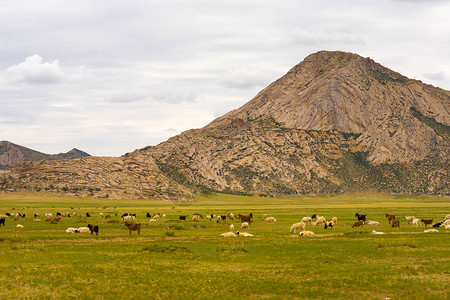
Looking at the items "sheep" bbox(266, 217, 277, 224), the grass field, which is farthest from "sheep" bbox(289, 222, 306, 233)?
"sheep" bbox(266, 217, 277, 224)

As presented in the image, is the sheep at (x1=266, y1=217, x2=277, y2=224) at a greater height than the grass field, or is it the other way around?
the grass field

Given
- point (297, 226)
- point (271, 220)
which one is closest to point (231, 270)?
point (297, 226)

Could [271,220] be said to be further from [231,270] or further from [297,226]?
[231,270]

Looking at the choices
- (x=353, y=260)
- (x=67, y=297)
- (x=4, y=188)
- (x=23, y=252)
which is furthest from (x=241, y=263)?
(x=4, y=188)

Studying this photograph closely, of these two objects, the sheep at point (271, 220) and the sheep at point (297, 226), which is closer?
the sheep at point (297, 226)

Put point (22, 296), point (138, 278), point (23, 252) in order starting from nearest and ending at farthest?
1. point (22, 296)
2. point (138, 278)
3. point (23, 252)

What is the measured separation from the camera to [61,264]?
86.4 feet

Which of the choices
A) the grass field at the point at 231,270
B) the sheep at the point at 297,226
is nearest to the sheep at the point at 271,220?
the sheep at the point at 297,226

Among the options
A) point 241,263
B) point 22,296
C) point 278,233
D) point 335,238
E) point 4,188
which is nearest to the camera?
point 22,296

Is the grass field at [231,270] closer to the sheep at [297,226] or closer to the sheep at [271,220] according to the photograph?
the sheep at [297,226]

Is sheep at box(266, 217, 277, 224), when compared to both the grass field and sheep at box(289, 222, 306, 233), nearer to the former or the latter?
sheep at box(289, 222, 306, 233)

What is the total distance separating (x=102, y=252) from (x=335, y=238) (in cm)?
2208

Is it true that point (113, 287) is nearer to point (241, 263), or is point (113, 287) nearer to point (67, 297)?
point (67, 297)

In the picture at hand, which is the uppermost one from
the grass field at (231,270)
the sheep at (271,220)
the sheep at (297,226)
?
the grass field at (231,270)
